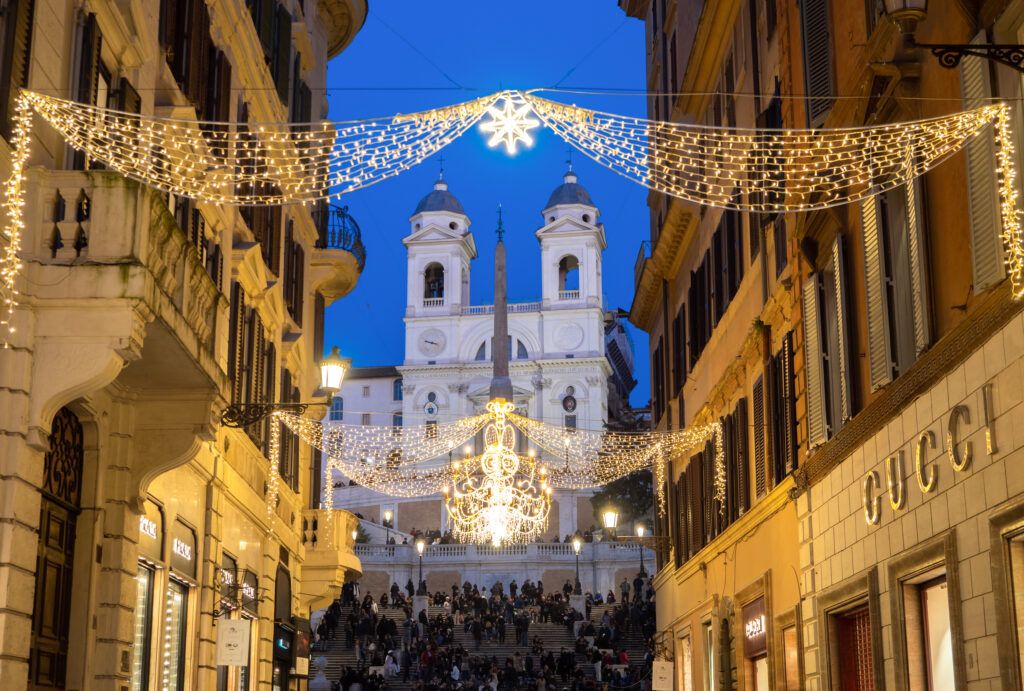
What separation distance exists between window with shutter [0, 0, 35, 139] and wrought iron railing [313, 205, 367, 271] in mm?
19469

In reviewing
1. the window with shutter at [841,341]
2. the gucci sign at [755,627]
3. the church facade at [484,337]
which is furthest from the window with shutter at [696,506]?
the church facade at [484,337]

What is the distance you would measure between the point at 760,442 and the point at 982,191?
1051 cm

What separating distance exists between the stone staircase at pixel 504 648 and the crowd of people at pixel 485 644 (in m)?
0.07

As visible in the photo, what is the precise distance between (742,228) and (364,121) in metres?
12.2

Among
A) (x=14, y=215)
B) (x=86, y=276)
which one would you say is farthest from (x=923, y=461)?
(x=14, y=215)

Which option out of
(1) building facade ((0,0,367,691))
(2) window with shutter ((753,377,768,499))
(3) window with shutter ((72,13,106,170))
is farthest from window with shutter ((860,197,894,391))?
(3) window with shutter ((72,13,106,170))

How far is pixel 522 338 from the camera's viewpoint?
10944cm

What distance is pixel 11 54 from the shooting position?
1136 centimetres

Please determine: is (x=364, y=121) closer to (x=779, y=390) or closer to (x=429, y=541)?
(x=779, y=390)

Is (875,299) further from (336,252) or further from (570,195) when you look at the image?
(570,195)

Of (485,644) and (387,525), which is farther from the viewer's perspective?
(387,525)

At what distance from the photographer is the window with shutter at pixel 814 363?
1680cm

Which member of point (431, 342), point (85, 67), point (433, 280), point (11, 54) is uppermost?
point (433, 280)

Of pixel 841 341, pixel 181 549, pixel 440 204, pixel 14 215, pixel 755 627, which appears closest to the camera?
pixel 14 215
